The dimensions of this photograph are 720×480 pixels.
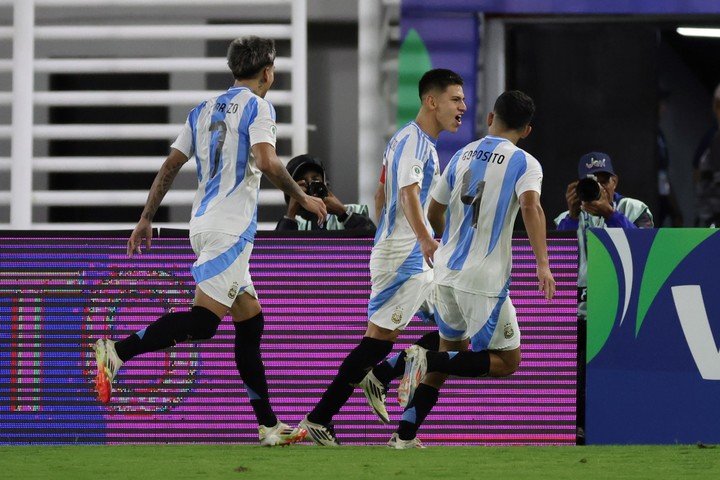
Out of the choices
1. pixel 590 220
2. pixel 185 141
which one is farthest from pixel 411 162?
pixel 590 220

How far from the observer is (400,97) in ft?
41.4

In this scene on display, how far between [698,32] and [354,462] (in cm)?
789

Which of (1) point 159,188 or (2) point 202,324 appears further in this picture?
(1) point 159,188

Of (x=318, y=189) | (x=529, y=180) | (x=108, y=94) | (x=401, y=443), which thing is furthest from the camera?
(x=108, y=94)

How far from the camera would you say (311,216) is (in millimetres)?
9875

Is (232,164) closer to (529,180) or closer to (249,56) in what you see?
(249,56)

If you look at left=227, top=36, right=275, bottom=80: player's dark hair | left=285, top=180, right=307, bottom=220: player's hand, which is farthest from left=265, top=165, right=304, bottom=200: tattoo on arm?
left=285, top=180, right=307, bottom=220: player's hand

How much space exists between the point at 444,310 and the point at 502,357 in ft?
1.27

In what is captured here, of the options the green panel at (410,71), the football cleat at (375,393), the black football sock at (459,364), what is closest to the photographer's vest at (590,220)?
the black football sock at (459,364)

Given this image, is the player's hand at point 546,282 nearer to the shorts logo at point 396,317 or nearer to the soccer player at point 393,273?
the soccer player at point 393,273

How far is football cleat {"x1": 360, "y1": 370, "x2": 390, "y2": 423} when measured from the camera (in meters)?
8.28

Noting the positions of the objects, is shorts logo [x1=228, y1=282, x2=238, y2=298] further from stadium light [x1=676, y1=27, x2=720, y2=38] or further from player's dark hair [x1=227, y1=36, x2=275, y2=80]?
stadium light [x1=676, y1=27, x2=720, y2=38]

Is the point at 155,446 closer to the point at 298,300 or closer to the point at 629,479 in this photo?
the point at 298,300

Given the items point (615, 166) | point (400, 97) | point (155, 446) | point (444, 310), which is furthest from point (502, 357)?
point (615, 166)
